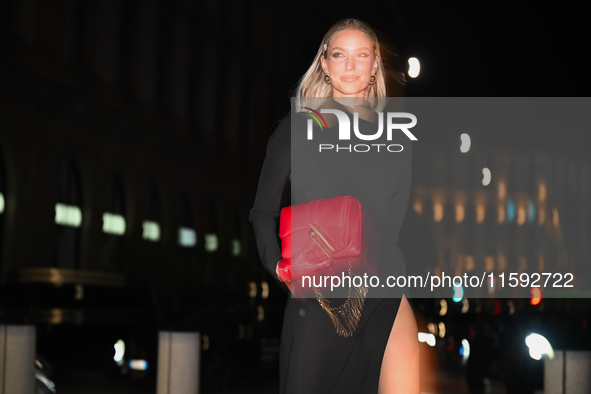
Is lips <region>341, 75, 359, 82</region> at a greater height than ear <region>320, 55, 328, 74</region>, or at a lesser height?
lesser

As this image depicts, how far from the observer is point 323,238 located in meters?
2.81

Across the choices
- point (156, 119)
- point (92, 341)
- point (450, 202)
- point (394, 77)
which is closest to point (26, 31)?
point (156, 119)

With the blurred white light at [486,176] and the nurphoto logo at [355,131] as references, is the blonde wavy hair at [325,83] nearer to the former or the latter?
the nurphoto logo at [355,131]

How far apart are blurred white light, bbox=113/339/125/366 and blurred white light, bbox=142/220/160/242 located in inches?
715

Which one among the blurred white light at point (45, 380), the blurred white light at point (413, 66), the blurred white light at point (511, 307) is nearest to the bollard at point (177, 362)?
the blurred white light at point (45, 380)

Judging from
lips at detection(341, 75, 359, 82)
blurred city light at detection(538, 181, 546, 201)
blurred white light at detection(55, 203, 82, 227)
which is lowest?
lips at detection(341, 75, 359, 82)

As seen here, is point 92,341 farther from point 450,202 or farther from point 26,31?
point 26,31

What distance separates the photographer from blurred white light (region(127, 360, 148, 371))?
12258 mm

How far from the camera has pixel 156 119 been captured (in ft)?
106

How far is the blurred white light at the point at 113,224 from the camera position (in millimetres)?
28219

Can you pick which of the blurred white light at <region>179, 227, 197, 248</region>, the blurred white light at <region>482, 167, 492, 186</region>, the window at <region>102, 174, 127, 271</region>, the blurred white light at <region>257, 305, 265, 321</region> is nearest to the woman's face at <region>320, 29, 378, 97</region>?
the blurred white light at <region>257, 305, 265, 321</region>

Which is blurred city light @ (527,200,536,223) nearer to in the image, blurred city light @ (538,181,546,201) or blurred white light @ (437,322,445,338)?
blurred city light @ (538,181,546,201)

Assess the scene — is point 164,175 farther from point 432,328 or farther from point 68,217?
point 432,328

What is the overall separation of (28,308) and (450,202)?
10.7 m
